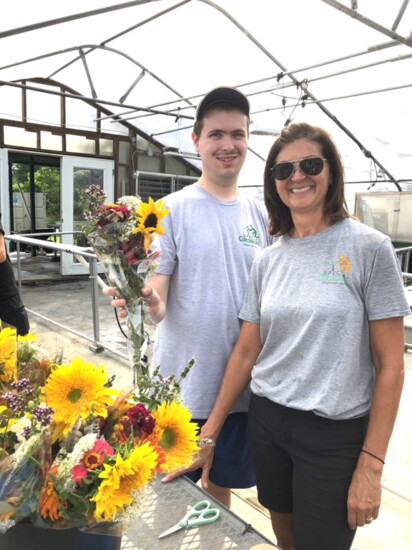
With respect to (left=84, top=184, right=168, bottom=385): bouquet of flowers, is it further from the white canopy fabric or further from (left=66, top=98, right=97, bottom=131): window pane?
(left=66, top=98, right=97, bottom=131): window pane

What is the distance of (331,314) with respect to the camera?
1164mm

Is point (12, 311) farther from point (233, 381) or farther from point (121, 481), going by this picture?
point (121, 481)

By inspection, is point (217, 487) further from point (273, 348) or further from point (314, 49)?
point (314, 49)

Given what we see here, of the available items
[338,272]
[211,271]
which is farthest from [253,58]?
[338,272]

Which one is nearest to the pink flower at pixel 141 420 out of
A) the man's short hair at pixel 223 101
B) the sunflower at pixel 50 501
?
the sunflower at pixel 50 501

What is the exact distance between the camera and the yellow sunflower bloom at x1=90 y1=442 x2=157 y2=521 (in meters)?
0.61

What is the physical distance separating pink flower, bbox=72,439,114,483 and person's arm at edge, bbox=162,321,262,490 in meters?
0.82

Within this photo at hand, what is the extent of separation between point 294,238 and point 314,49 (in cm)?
500

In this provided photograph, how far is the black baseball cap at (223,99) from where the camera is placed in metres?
1.52

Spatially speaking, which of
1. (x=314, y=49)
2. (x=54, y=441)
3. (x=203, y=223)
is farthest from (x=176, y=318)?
(x=314, y=49)

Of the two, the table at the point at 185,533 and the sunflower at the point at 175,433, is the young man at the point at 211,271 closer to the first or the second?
the table at the point at 185,533

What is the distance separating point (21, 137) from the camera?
851cm

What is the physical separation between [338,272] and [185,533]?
0.74m

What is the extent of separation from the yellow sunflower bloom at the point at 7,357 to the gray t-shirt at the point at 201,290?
0.68 m
